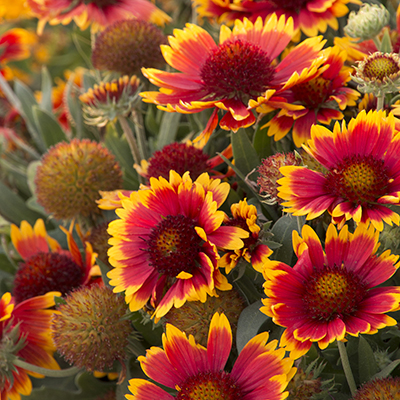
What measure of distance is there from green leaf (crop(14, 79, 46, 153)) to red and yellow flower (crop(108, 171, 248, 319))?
2.04ft

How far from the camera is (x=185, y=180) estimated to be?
598 mm

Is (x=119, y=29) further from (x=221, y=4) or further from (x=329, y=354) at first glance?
(x=329, y=354)

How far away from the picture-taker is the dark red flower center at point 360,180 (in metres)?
0.53

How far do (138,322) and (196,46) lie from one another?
0.42 metres

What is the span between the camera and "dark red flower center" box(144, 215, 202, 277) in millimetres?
601

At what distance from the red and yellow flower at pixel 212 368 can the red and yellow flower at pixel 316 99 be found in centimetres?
28

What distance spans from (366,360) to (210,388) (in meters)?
0.19

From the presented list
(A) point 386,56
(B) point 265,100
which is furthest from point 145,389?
(A) point 386,56

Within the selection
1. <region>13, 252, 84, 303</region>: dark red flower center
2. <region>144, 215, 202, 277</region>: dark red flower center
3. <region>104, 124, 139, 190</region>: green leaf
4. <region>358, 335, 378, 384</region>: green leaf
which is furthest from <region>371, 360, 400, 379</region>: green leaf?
<region>104, 124, 139, 190</region>: green leaf

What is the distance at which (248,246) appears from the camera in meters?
0.58

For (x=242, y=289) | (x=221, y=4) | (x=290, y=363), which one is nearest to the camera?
(x=290, y=363)

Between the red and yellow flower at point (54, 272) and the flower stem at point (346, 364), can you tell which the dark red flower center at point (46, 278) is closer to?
the red and yellow flower at point (54, 272)

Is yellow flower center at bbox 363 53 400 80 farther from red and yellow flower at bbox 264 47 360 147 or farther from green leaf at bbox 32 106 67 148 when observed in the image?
green leaf at bbox 32 106 67 148

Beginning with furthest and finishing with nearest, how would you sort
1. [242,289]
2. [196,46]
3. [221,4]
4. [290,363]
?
1. [221,4]
2. [196,46]
3. [242,289]
4. [290,363]
